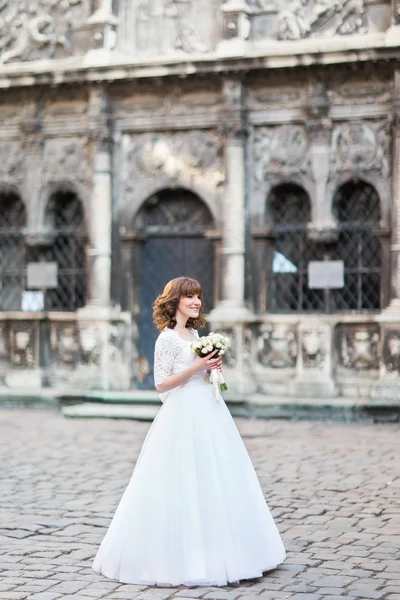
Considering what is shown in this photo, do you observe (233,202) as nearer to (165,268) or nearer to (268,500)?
(165,268)

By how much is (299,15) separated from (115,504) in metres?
9.88

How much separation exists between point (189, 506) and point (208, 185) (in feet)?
37.0

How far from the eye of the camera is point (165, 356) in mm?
6730

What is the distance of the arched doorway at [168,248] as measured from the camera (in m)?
17.6

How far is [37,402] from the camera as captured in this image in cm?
1769

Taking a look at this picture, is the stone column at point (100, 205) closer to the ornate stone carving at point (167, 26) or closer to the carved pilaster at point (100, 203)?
the carved pilaster at point (100, 203)

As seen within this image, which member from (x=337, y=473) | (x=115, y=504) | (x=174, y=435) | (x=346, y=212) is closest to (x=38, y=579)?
(x=174, y=435)

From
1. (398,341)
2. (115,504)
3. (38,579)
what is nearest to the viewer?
(38,579)

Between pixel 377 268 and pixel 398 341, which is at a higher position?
pixel 377 268

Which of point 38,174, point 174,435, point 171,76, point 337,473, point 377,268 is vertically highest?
point 171,76

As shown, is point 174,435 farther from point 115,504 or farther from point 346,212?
point 346,212

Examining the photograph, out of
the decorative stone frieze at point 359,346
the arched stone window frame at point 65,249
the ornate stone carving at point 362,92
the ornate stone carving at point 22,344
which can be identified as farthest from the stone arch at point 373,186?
the ornate stone carving at point 22,344

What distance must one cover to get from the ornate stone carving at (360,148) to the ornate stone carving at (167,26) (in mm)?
2490

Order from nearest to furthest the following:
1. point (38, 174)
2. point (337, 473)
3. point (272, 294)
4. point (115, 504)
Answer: point (115, 504), point (337, 473), point (272, 294), point (38, 174)
